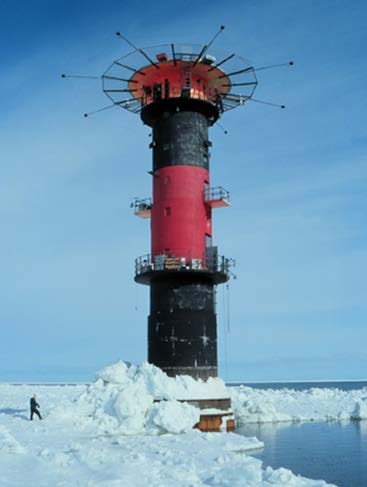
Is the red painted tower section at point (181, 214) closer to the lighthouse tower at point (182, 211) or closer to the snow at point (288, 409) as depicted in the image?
the lighthouse tower at point (182, 211)

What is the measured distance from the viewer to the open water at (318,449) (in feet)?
71.3

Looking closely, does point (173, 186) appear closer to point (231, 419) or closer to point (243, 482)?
point (231, 419)

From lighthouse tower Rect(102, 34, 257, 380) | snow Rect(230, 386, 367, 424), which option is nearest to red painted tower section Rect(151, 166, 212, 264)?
lighthouse tower Rect(102, 34, 257, 380)

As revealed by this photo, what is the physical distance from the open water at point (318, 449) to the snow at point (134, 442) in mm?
1546

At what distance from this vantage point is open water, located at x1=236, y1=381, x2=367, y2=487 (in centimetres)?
2172

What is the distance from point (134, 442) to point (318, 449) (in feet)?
29.2

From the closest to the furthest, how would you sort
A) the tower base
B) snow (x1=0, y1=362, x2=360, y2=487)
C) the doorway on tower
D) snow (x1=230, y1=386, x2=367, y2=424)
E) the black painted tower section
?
snow (x1=0, y1=362, x2=360, y2=487) < the tower base < the black painted tower section < the doorway on tower < snow (x1=230, y1=386, x2=367, y2=424)

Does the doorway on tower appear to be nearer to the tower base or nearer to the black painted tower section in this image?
the black painted tower section

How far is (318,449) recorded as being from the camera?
27594 mm

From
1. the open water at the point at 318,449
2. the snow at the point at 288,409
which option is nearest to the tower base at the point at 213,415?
the open water at the point at 318,449

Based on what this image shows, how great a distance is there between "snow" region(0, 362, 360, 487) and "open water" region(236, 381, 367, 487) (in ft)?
5.07

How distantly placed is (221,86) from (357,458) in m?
21.9

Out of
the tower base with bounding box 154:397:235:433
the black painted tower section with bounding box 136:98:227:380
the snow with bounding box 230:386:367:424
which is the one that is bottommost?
the snow with bounding box 230:386:367:424

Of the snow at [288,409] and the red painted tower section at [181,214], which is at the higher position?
the red painted tower section at [181,214]
